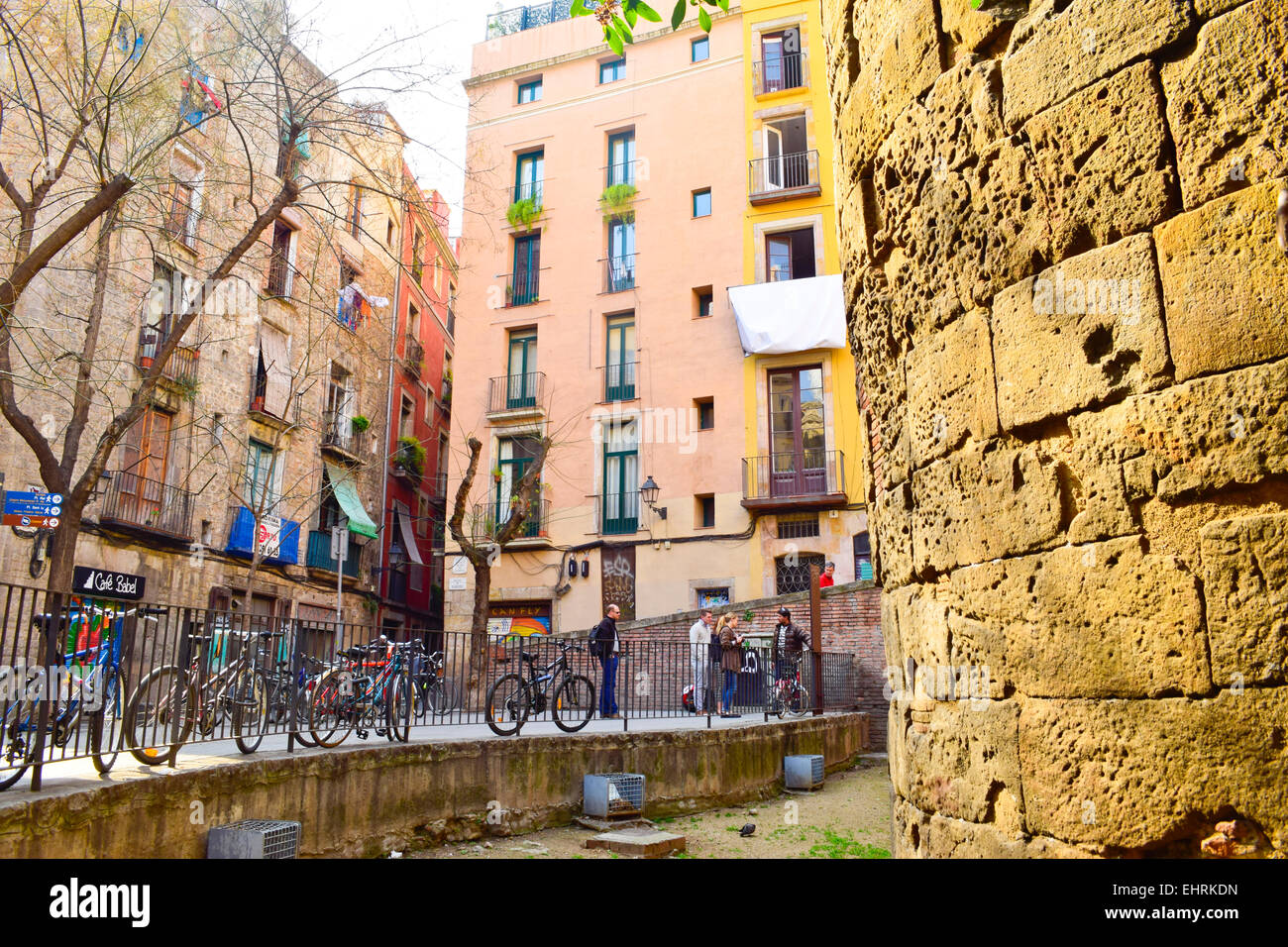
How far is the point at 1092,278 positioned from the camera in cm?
278

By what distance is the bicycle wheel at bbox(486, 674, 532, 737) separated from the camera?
9.17 metres

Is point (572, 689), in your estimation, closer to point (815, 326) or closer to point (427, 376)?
point (815, 326)

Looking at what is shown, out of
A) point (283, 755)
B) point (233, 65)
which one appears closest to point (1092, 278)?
point (283, 755)

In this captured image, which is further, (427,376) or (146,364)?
(427,376)

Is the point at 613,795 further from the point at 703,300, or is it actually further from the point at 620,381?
the point at 703,300

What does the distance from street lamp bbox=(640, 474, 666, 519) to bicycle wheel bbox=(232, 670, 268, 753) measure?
14660 mm

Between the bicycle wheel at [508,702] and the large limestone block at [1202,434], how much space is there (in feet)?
24.3

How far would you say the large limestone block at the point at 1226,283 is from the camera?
2387 mm

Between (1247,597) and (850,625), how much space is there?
586 inches

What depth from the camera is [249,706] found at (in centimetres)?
686

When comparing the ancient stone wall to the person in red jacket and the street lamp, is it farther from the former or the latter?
the street lamp

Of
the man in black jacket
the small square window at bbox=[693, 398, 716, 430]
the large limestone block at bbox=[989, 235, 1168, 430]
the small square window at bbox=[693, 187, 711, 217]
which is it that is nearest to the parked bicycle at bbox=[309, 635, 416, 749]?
the man in black jacket

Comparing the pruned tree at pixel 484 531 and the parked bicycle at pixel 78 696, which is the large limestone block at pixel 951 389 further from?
the pruned tree at pixel 484 531

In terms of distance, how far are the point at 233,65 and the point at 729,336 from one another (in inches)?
524
